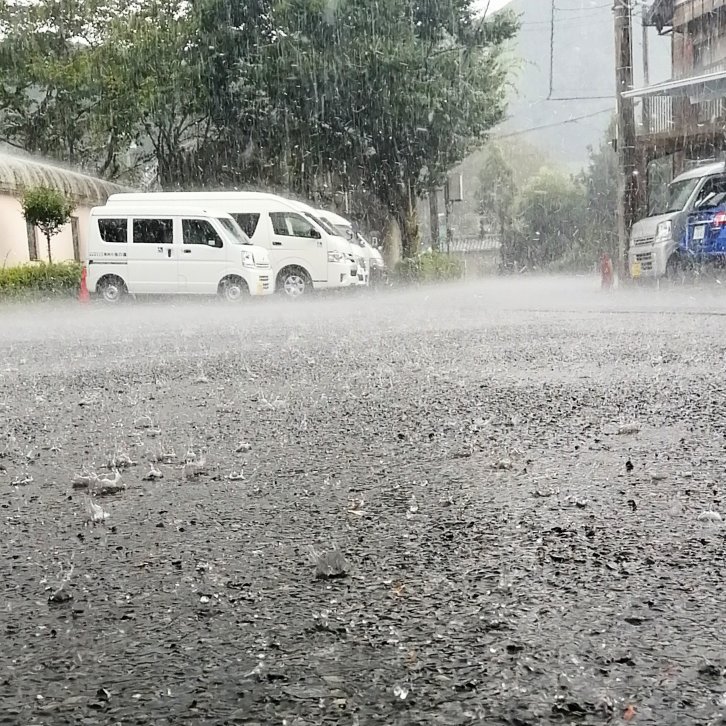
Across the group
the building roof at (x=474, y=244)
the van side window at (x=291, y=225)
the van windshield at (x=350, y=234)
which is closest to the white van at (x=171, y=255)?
the van side window at (x=291, y=225)

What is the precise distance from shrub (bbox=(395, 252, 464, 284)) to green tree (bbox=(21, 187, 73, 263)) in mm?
8597

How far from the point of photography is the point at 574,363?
634 centimetres

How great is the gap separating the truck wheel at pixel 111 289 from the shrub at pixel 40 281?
1257mm

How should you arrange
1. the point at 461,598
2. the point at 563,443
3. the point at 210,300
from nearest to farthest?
the point at 461,598 < the point at 563,443 < the point at 210,300

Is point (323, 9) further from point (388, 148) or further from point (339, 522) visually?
point (339, 522)

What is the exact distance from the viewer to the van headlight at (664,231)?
14.6 metres

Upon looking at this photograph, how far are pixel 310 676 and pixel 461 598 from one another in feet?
1.62

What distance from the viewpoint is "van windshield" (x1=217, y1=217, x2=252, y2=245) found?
16.9 metres

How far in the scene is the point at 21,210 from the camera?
69.8ft

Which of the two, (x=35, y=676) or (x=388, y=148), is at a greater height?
(x=388, y=148)

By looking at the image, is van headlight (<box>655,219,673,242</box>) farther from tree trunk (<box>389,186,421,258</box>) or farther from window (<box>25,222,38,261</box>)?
window (<box>25,222,38,261</box>)

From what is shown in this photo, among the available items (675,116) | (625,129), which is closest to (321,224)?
(625,129)

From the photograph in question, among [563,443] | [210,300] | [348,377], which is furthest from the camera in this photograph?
[210,300]

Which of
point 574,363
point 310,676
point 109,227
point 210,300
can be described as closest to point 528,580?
point 310,676
